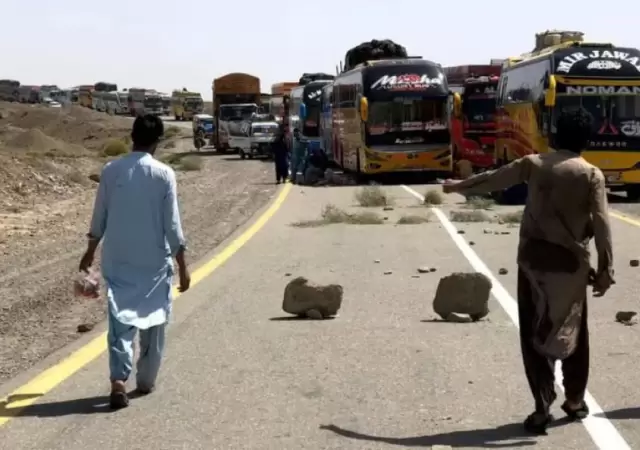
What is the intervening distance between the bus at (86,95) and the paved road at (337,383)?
127m

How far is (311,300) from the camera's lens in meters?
11.4

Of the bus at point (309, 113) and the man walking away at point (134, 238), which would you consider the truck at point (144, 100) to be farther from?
the man walking away at point (134, 238)

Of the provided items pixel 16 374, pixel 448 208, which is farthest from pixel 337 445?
pixel 448 208

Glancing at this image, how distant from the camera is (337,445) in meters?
6.70

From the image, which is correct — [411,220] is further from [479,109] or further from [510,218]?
[479,109]

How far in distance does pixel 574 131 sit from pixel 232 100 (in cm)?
5830

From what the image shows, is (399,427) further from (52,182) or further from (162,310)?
(52,182)

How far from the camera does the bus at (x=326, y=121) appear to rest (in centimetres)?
4481

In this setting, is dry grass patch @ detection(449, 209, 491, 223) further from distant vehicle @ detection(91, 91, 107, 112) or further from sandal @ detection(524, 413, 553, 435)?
distant vehicle @ detection(91, 91, 107, 112)

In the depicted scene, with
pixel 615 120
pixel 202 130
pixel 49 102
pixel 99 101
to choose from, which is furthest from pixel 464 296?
pixel 49 102

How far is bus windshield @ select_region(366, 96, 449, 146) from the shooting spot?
1421 inches

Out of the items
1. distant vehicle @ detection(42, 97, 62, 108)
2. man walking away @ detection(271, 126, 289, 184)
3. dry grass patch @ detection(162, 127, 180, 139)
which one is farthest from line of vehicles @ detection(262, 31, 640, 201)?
distant vehicle @ detection(42, 97, 62, 108)

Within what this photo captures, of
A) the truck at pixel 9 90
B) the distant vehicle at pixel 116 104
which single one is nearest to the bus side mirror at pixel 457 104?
the distant vehicle at pixel 116 104

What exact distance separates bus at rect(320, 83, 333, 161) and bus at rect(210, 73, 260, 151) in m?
14.4
